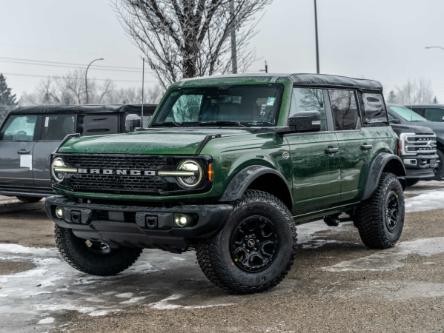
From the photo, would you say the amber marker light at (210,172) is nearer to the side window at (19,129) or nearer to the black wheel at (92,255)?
the black wheel at (92,255)

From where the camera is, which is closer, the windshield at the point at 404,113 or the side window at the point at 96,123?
the side window at the point at 96,123

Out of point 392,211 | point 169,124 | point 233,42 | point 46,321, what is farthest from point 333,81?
point 233,42

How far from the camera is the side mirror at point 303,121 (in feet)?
21.2

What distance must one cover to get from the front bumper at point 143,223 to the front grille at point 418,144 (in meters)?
8.63

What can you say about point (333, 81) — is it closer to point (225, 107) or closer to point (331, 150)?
point (331, 150)

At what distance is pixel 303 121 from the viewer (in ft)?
21.1

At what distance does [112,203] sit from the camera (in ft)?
19.6

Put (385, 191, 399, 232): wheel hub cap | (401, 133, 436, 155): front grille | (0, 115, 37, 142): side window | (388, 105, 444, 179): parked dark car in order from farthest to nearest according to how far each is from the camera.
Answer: (388, 105, 444, 179): parked dark car → (401, 133, 436, 155): front grille → (0, 115, 37, 142): side window → (385, 191, 399, 232): wheel hub cap

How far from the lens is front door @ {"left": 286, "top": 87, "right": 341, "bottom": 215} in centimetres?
662

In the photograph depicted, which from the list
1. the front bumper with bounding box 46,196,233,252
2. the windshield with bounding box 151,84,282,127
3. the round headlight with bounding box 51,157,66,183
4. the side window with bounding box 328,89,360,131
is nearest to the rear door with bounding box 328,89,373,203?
the side window with bounding box 328,89,360,131

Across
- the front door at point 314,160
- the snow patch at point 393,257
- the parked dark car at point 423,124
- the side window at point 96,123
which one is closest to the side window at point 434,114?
the parked dark car at point 423,124

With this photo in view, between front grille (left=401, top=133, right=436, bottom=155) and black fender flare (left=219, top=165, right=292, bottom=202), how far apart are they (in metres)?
8.10

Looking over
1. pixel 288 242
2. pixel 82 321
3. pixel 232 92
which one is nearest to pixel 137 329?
pixel 82 321

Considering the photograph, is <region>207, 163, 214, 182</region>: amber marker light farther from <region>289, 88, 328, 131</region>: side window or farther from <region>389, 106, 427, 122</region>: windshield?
<region>389, 106, 427, 122</region>: windshield
